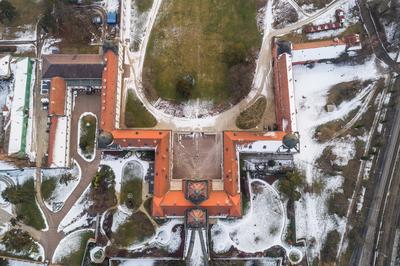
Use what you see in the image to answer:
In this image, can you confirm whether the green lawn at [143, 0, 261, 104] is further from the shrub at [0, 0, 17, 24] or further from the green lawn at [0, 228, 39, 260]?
the green lawn at [0, 228, 39, 260]

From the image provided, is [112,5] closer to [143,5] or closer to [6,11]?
[143,5]

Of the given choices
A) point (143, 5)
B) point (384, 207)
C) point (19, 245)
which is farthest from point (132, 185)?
point (384, 207)

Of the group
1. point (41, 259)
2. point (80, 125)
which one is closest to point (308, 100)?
point (80, 125)

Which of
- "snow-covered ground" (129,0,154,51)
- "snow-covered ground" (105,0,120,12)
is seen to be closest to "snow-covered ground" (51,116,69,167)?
"snow-covered ground" (129,0,154,51)

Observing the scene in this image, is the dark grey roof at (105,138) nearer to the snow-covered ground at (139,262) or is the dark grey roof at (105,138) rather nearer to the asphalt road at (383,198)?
the snow-covered ground at (139,262)

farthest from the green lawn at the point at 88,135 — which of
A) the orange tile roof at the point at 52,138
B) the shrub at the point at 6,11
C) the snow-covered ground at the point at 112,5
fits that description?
the shrub at the point at 6,11

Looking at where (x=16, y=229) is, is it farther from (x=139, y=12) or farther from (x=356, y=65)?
(x=356, y=65)
